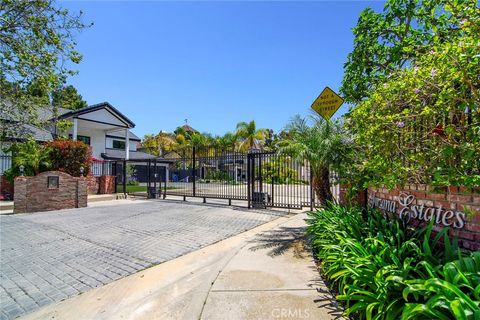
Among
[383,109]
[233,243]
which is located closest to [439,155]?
[383,109]

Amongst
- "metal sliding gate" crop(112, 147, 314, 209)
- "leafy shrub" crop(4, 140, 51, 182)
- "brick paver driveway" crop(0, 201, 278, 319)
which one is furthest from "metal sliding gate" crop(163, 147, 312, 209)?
"leafy shrub" crop(4, 140, 51, 182)

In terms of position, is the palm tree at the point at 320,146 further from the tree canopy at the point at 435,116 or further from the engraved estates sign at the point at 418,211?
the tree canopy at the point at 435,116

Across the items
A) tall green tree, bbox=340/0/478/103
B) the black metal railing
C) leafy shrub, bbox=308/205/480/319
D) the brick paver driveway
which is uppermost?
tall green tree, bbox=340/0/478/103

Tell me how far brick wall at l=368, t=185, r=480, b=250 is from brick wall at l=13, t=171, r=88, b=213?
515 inches

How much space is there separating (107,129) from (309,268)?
81.8ft

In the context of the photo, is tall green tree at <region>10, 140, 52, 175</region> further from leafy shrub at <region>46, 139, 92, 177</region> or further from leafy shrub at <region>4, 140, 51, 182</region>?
leafy shrub at <region>46, 139, 92, 177</region>

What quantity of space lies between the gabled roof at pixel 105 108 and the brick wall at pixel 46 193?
Answer: 29.4 ft

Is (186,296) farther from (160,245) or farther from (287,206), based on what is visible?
(287,206)

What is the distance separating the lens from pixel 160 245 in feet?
21.7

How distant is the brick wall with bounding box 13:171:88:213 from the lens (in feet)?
38.0

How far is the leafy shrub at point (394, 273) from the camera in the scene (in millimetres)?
2219

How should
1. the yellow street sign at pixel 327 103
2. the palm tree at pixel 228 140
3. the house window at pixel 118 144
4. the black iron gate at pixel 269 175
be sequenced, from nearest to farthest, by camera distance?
the yellow street sign at pixel 327 103, the black iron gate at pixel 269 175, the house window at pixel 118 144, the palm tree at pixel 228 140

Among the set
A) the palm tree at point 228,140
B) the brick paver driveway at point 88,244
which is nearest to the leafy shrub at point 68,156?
the brick paver driveway at point 88,244

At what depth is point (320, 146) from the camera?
683 centimetres
